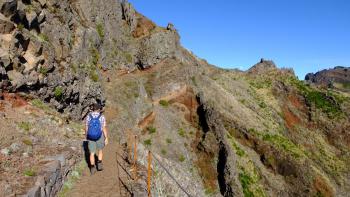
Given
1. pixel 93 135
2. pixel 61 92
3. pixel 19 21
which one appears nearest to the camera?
pixel 93 135

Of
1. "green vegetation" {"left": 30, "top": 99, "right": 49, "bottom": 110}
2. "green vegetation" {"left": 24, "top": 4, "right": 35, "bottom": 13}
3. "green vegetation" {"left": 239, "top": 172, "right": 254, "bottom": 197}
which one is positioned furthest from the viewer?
"green vegetation" {"left": 239, "top": 172, "right": 254, "bottom": 197}

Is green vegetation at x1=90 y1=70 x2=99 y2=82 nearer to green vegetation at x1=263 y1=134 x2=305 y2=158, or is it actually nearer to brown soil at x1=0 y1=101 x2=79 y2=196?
brown soil at x1=0 y1=101 x2=79 y2=196

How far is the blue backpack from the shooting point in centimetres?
1580

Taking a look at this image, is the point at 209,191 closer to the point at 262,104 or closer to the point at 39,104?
the point at 39,104

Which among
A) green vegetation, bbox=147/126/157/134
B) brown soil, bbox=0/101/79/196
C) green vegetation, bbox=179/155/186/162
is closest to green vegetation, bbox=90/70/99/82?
brown soil, bbox=0/101/79/196

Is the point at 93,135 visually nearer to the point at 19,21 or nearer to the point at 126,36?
the point at 19,21

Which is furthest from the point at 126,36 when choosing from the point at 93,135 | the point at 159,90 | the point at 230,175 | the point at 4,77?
the point at 93,135

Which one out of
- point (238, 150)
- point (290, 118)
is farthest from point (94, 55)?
point (290, 118)

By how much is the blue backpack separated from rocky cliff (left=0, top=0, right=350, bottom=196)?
3433 millimetres

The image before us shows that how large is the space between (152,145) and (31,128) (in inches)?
869

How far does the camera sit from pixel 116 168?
18531 millimetres

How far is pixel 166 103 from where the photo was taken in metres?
47.5

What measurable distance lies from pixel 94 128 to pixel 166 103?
104 ft

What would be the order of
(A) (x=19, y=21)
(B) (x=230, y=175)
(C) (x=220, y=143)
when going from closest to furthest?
(A) (x=19, y=21) → (B) (x=230, y=175) → (C) (x=220, y=143)
